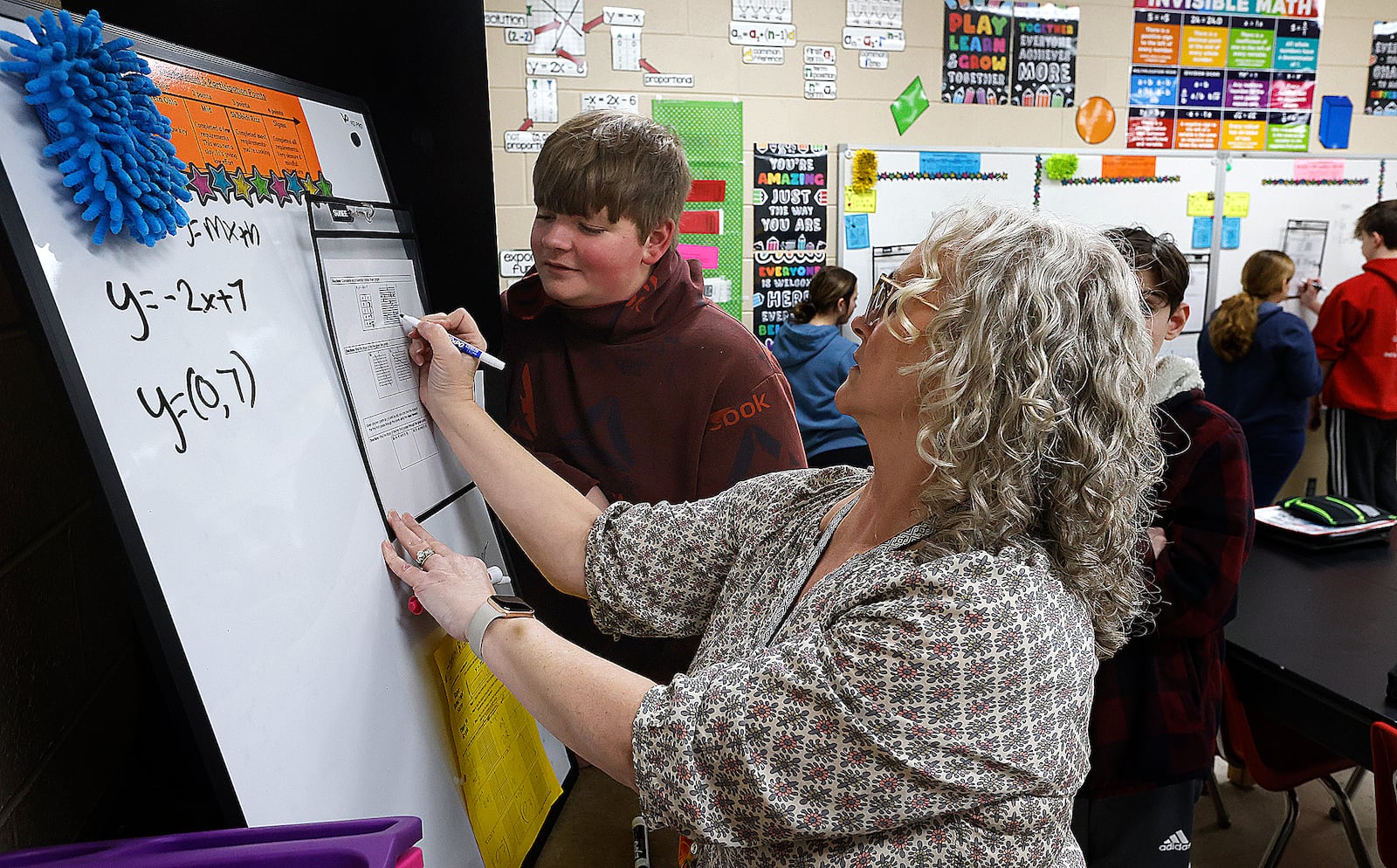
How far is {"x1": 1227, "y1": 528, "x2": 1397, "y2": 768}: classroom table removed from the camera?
1547mm

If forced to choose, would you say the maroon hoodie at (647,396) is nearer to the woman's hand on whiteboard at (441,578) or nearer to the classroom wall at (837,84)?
the woman's hand on whiteboard at (441,578)

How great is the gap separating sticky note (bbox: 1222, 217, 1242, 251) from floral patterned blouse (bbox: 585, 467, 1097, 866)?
422cm

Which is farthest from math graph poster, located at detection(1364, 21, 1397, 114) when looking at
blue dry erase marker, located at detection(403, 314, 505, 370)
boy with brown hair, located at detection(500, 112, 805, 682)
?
blue dry erase marker, located at detection(403, 314, 505, 370)

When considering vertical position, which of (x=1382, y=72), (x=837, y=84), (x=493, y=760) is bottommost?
(x=493, y=760)

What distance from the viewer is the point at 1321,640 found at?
1759 millimetres

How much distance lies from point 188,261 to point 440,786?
60 cm

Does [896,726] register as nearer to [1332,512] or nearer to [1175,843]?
[1175,843]

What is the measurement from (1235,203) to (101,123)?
15.7 ft

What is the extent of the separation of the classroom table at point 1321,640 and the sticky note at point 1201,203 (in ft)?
8.07

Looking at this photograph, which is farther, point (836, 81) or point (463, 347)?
point (836, 81)

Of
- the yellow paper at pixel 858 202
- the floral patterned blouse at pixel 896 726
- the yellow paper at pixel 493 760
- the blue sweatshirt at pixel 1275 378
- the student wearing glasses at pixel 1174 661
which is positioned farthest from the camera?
the yellow paper at pixel 858 202

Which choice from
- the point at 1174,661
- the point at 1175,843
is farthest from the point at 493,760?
the point at 1175,843

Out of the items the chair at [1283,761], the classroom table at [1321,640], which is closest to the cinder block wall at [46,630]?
the classroom table at [1321,640]

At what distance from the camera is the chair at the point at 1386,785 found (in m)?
1.35
